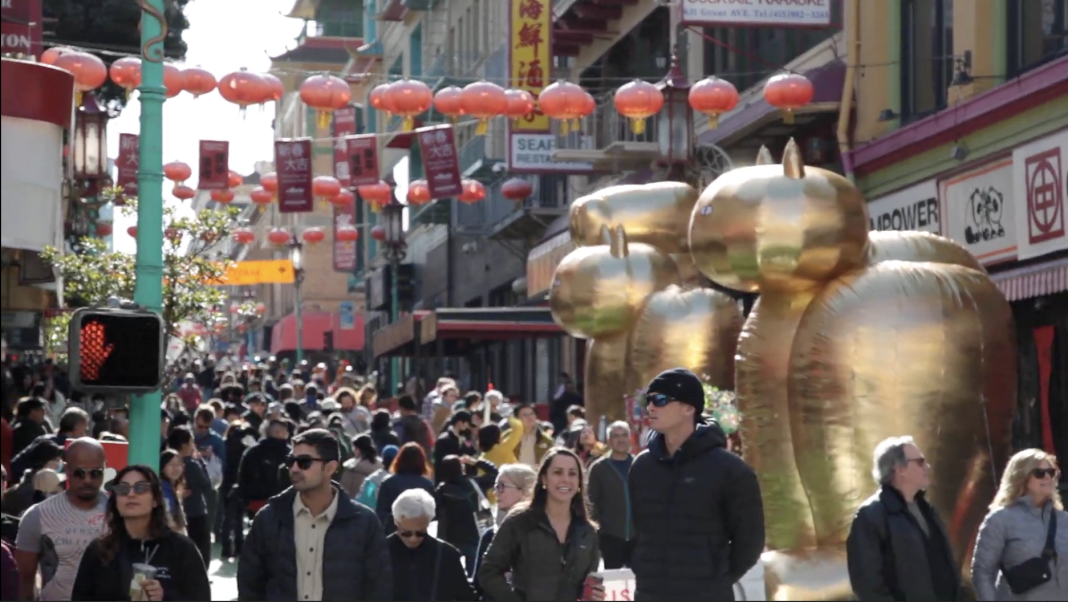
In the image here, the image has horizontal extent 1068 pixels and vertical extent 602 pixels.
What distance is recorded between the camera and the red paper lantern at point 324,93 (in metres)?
21.5

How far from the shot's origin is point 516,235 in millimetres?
39750

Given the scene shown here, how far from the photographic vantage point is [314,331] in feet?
270

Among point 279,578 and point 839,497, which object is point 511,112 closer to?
point 839,497

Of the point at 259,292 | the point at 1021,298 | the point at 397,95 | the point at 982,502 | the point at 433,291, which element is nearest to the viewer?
the point at 982,502

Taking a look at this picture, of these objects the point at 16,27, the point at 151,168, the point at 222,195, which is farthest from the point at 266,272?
the point at 16,27

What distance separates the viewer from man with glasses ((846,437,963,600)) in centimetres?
806

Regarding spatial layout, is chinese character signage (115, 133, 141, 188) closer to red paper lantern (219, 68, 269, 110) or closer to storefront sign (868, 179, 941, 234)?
red paper lantern (219, 68, 269, 110)

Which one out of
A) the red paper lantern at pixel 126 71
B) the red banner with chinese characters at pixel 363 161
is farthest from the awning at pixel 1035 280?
the red banner with chinese characters at pixel 363 161

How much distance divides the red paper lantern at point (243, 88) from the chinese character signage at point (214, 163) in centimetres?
878

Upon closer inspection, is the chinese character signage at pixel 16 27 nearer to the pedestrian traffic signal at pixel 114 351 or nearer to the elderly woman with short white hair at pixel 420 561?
the pedestrian traffic signal at pixel 114 351

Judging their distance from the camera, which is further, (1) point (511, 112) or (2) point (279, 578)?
(1) point (511, 112)

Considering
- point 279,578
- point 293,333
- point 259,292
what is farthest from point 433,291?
point 259,292

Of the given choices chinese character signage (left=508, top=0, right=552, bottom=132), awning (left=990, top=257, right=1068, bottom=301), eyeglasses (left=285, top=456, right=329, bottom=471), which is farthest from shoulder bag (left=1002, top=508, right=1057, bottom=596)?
chinese character signage (left=508, top=0, right=552, bottom=132)

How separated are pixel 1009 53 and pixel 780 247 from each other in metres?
7.26
